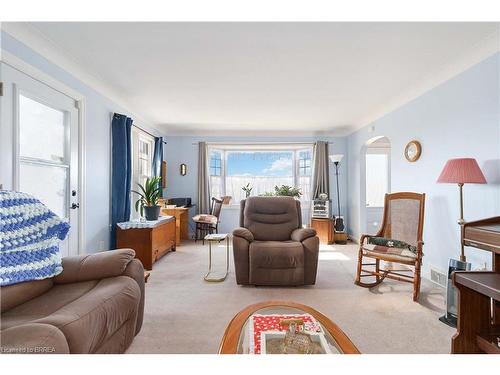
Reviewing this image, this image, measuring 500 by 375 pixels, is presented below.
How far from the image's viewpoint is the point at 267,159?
19.6 feet

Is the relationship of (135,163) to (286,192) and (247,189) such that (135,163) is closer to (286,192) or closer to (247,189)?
(247,189)

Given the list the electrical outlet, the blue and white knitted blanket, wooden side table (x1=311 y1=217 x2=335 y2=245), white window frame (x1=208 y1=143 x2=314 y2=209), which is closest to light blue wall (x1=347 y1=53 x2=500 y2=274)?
the electrical outlet

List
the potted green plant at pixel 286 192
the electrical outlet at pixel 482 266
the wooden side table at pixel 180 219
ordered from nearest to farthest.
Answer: the electrical outlet at pixel 482 266 → the wooden side table at pixel 180 219 → the potted green plant at pixel 286 192

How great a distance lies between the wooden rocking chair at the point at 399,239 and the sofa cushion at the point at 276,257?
761mm

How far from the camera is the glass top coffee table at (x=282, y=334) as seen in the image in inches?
46.2

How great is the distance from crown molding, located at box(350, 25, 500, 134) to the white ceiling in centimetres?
2

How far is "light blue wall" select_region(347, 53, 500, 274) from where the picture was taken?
221 centimetres

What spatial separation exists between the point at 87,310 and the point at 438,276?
336 cm

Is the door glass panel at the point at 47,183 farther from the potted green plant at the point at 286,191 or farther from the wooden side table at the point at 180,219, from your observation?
the potted green plant at the point at 286,191

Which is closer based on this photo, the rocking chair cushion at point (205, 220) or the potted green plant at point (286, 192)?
the rocking chair cushion at point (205, 220)

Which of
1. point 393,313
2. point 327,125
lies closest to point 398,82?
point 327,125

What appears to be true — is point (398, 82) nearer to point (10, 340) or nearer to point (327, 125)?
point (327, 125)

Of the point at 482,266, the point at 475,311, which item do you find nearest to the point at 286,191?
the point at 482,266

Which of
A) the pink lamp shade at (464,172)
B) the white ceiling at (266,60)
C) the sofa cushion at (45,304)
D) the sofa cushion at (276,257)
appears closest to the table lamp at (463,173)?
the pink lamp shade at (464,172)
